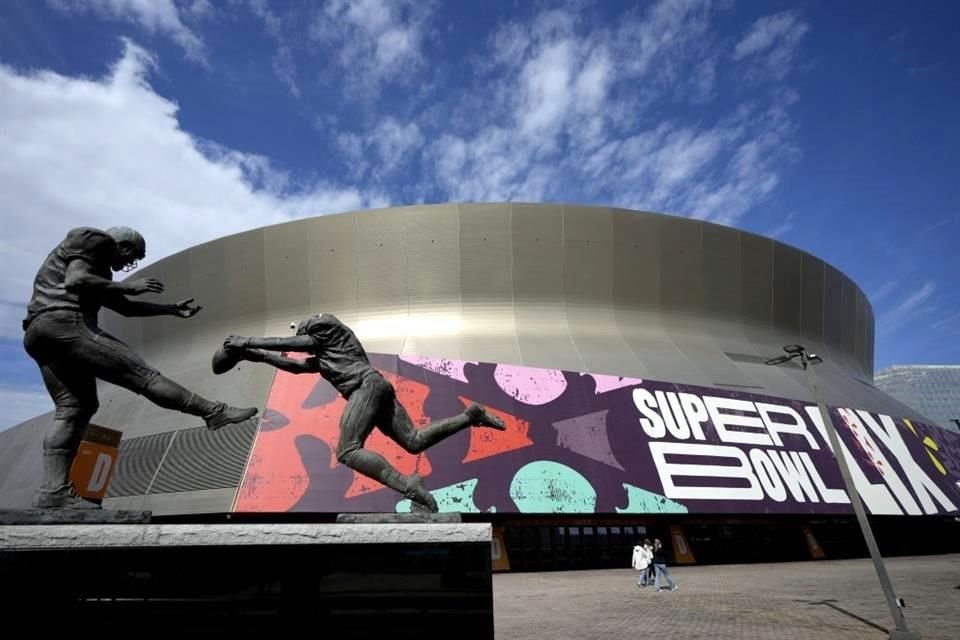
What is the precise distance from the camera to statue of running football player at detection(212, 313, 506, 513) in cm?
536

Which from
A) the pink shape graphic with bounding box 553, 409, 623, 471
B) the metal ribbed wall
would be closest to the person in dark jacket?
the pink shape graphic with bounding box 553, 409, 623, 471

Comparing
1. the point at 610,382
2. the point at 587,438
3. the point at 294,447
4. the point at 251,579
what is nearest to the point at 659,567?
the point at 587,438

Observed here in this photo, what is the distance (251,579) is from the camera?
13.3 ft

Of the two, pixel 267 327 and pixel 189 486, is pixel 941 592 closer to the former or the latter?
pixel 189 486

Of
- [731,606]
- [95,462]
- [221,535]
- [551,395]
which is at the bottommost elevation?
[221,535]

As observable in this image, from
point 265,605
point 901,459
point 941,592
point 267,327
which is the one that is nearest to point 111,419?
point 267,327

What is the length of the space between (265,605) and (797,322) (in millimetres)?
35513

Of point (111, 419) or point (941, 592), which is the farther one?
point (111, 419)

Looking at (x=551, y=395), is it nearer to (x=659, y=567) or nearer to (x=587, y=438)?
(x=587, y=438)

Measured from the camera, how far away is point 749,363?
2950 centimetres

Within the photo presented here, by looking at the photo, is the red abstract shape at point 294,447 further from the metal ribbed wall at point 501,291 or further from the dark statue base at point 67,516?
the dark statue base at point 67,516

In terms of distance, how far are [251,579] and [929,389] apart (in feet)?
436

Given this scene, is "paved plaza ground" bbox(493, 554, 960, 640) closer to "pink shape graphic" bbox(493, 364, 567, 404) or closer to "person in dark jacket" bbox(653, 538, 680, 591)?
"person in dark jacket" bbox(653, 538, 680, 591)

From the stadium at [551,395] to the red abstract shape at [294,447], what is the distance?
0.06 meters
